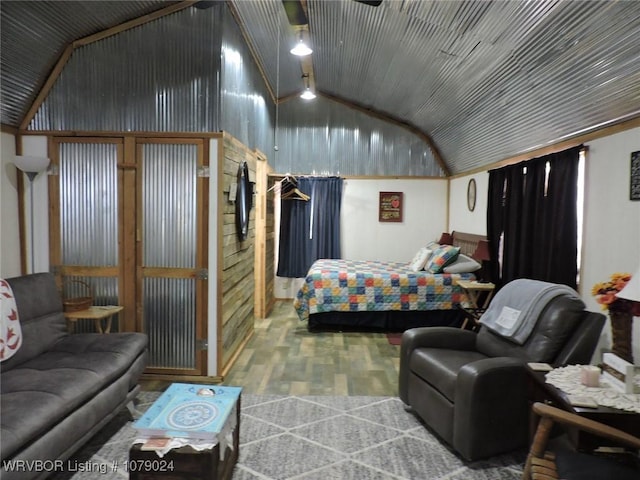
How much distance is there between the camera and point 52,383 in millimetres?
2104

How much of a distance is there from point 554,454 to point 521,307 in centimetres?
114

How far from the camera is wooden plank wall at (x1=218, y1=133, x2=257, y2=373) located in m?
3.39

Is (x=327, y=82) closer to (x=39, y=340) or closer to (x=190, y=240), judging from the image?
(x=190, y=240)

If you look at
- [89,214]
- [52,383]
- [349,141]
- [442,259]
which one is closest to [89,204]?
[89,214]

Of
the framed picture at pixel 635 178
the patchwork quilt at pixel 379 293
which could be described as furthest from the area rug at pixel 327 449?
the patchwork quilt at pixel 379 293

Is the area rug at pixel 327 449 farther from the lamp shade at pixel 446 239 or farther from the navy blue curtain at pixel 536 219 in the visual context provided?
the lamp shade at pixel 446 239

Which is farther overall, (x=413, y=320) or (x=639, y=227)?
(x=413, y=320)

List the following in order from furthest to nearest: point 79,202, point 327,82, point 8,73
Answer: point 327,82 < point 79,202 < point 8,73

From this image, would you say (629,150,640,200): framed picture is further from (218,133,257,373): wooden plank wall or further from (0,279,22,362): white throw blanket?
(0,279,22,362): white throw blanket

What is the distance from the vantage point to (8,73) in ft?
9.54

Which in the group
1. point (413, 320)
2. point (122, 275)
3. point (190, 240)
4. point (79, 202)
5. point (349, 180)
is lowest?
point (413, 320)

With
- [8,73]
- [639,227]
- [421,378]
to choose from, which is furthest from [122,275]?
[639,227]

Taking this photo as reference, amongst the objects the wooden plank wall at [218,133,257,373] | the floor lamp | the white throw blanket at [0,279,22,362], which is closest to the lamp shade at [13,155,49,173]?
the floor lamp

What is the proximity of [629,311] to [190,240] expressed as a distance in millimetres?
2908
